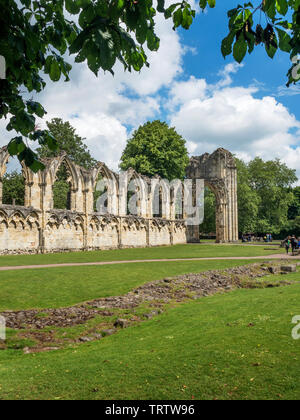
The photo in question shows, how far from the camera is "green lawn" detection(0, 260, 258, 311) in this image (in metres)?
9.71

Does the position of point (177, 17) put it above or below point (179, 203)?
below

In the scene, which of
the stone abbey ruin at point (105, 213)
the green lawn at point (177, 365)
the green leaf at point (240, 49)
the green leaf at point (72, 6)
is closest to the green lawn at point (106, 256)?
the stone abbey ruin at point (105, 213)

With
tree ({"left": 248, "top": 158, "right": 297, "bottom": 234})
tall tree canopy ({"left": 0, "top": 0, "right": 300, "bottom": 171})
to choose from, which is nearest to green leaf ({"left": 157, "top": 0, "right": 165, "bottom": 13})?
tall tree canopy ({"left": 0, "top": 0, "right": 300, "bottom": 171})

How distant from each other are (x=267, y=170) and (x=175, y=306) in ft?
179

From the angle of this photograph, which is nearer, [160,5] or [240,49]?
[160,5]

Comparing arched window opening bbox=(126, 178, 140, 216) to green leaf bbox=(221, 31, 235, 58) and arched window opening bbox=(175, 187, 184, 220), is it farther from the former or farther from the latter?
green leaf bbox=(221, 31, 235, 58)

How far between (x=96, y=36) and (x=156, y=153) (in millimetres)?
42779

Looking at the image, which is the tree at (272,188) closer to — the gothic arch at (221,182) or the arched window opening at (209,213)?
the arched window opening at (209,213)

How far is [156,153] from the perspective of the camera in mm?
44562

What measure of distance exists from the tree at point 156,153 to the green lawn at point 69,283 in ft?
97.2

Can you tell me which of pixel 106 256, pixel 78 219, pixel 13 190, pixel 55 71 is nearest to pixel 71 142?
pixel 13 190

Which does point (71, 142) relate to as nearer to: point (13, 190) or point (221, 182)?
point (13, 190)

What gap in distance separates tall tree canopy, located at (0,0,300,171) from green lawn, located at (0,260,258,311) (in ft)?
23.1

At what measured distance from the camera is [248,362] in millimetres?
4430
